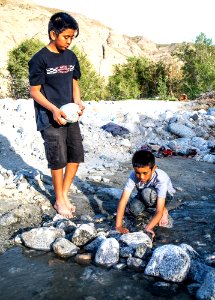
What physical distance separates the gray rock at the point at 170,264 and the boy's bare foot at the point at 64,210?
3.95 ft

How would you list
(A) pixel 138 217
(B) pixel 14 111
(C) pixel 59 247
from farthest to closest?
1. (B) pixel 14 111
2. (A) pixel 138 217
3. (C) pixel 59 247

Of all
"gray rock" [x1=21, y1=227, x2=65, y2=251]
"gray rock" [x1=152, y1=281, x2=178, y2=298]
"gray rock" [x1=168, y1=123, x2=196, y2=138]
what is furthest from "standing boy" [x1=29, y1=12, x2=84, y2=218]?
"gray rock" [x1=168, y1=123, x2=196, y2=138]

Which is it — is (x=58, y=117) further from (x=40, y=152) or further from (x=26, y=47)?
(x=26, y=47)

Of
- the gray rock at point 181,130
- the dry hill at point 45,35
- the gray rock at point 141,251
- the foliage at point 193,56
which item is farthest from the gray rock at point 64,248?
the dry hill at point 45,35

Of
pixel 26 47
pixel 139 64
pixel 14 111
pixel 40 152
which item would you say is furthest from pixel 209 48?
pixel 40 152

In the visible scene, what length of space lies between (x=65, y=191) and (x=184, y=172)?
2.47m

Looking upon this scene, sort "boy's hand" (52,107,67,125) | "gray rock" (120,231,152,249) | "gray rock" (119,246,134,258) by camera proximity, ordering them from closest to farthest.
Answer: "gray rock" (119,246,134,258), "gray rock" (120,231,152,249), "boy's hand" (52,107,67,125)

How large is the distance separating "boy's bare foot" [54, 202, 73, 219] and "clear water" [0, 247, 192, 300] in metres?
0.78

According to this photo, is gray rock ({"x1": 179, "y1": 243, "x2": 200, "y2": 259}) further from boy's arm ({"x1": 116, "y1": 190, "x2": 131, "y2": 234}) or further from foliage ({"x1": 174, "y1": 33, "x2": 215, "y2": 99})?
foliage ({"x1": 174, "y1": 33, "x2": 215, "y2": 99})

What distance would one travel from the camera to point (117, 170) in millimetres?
5559

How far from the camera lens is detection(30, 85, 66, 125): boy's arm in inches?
128

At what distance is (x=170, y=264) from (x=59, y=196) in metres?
1.51

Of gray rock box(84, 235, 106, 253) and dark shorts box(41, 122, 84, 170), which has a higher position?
dark shorts box(41, 122, 84, 170)

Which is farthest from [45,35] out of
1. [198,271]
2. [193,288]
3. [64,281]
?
[193,288]
